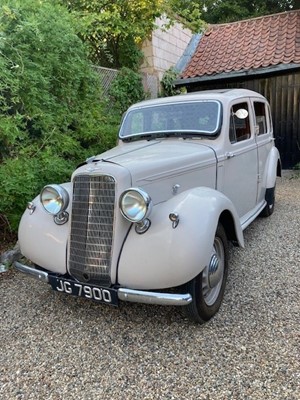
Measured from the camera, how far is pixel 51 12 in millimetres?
4375

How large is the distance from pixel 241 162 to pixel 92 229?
6.67ft

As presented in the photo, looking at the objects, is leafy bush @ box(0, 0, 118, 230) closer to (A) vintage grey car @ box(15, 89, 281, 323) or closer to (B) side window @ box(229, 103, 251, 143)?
(A) vintage grey car @ box(15, 89, 281, 323)

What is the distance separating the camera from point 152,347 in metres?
2.32

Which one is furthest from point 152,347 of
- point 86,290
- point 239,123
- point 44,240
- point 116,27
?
point 116,27

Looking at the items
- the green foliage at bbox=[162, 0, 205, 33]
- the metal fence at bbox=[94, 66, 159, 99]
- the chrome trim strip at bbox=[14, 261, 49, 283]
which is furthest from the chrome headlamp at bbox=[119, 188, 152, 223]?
the green foliage at bbox=[162, 0, 205, 33]

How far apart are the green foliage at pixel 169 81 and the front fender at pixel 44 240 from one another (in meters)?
6.92

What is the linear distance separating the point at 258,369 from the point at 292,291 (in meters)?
1.09

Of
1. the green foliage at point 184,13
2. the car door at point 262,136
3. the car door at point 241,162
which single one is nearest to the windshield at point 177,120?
the car door at point 241,162

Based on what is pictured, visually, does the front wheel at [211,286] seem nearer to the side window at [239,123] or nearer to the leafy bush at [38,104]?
the side window at [239,123]

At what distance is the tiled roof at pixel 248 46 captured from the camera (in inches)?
329

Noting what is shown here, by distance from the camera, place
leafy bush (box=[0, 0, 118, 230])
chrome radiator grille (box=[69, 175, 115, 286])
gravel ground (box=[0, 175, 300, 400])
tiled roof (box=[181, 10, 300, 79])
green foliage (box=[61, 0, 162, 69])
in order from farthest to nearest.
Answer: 1. tiled roof (box=[181, 10, 300, 79])
2. green foliage (box=[61, 0, 162, 69])
3. leafy bush (box=[0, 0, 118, 230])
4. chrome radiator grille (box=[69, 175, 115, 286])
5. gravel ground (box=[0, 175, 300, 400])

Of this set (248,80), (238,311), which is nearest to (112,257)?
Result: (238,311)

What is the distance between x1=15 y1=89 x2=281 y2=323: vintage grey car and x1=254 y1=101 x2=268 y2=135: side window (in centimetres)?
100

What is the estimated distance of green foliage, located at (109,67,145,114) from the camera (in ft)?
23.2
